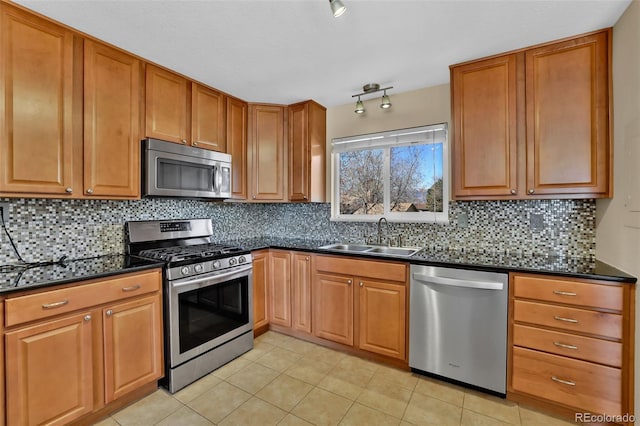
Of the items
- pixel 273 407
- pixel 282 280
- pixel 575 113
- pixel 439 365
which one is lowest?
pixel 273 407

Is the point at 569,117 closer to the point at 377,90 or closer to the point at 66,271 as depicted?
the point at 377,90

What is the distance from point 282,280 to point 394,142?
1.83 m

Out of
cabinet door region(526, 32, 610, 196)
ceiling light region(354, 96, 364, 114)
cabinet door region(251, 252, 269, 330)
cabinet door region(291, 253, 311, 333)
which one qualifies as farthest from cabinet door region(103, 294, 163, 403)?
cabinet door region(526, 32, 610, 196)

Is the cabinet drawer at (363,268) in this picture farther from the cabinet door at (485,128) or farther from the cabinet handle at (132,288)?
the cabinet handle at (132,288)

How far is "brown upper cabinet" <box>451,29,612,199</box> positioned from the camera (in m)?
1.92

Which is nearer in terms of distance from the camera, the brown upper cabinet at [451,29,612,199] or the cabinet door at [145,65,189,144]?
the brown upper cabinet at [451,29,612,199]

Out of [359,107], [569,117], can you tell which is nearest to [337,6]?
[359,107]

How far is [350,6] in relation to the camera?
1.63 metres

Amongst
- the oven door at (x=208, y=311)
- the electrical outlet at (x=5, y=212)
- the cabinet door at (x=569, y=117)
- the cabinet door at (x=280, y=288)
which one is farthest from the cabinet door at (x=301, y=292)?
the electrical outlet at (x=5, y=212)

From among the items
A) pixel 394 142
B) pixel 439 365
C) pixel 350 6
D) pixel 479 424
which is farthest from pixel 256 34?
pixel 479 424

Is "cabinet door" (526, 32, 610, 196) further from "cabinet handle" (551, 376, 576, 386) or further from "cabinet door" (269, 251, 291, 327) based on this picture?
"cabinet door" (269, 251, 291, 327)

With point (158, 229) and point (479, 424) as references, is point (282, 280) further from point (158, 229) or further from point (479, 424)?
point (479, 424)

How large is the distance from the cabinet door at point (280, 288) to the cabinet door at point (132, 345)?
1.16 metres

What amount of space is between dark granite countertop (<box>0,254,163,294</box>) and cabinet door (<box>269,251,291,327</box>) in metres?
1.16
